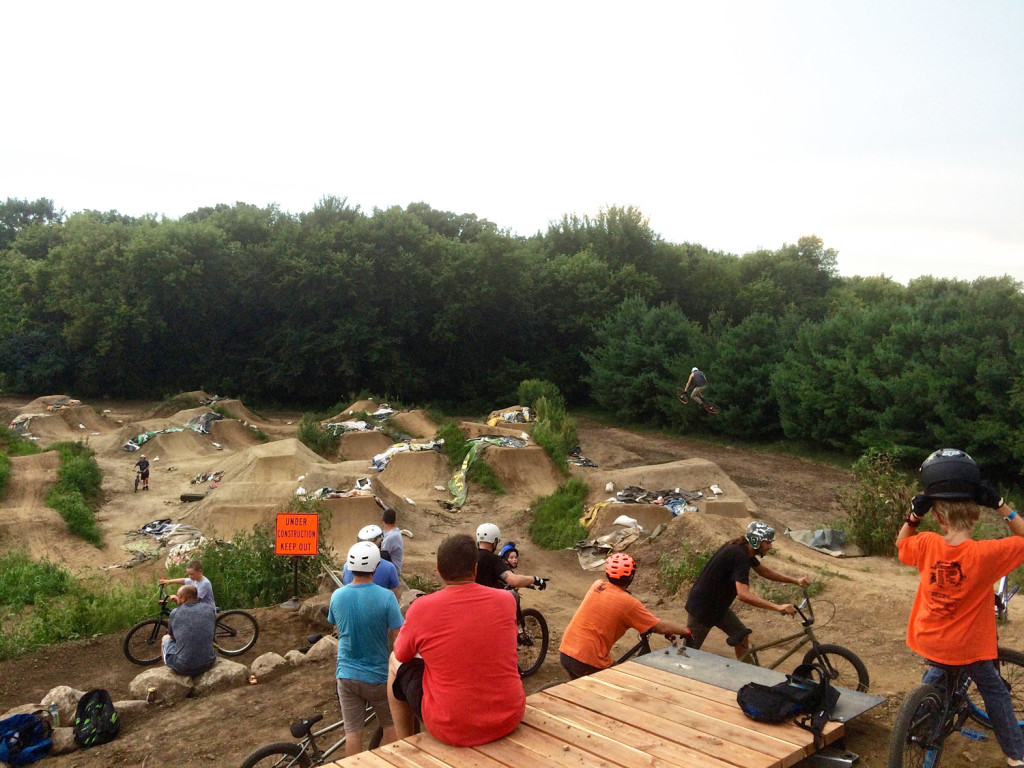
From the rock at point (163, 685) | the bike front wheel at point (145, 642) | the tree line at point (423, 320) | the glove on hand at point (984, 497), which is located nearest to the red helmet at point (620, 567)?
the glove on hand at point (984, 497)

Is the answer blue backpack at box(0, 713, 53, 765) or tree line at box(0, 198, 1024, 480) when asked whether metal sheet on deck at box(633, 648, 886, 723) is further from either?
tree line at box(0, 198, 1024, 480)

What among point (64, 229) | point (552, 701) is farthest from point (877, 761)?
point (64, 229)

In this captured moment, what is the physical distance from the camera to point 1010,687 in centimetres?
454

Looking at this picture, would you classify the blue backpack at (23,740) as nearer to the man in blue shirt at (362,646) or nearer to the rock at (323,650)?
the rock at (323,650)

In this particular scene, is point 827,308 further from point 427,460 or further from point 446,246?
point 427,460

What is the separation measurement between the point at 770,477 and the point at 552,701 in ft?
62.9

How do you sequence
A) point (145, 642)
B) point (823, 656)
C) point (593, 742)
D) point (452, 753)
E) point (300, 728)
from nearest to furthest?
point (452, 753), point (593, 742), point (300, 728), point (823, 656), point (145, 642)

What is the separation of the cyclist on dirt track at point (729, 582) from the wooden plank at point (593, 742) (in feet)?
6.66

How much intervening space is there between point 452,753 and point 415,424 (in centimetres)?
2258

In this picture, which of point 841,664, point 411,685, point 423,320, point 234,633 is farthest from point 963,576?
point 423,320

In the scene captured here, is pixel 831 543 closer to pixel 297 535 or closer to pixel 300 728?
pixel 297 535

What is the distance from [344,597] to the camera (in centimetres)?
467

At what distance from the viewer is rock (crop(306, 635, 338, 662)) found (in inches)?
298

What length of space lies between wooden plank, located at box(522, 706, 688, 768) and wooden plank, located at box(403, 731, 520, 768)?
397 millimetres
